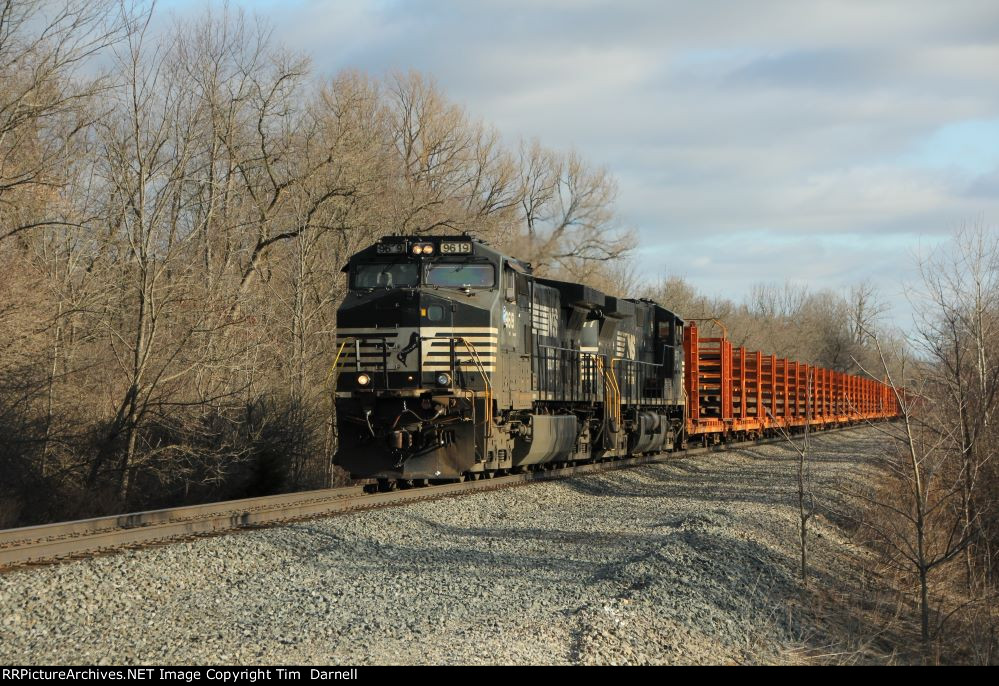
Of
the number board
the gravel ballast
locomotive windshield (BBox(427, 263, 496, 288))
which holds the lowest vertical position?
the gravel ballast

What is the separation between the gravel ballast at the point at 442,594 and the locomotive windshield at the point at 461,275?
3.52 m

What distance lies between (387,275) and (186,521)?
5218 mm

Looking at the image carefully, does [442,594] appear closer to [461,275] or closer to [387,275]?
[461,275]

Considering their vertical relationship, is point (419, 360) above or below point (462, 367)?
above

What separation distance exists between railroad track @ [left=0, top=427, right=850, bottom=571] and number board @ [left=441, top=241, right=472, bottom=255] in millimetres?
3534

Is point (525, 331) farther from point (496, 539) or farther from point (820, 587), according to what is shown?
point (820, 587)

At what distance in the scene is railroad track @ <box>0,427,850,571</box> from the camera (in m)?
8.95

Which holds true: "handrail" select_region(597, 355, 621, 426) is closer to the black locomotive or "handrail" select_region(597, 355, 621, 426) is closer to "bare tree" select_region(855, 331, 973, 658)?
the black locomotive

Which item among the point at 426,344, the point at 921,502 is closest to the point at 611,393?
the point at 426,344

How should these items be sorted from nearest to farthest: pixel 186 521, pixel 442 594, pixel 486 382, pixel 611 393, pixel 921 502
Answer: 1. pixel 442 594
2. pixel 921 502
3. pixel 186 521
4. pixel 486 382
5. pixel 611 393

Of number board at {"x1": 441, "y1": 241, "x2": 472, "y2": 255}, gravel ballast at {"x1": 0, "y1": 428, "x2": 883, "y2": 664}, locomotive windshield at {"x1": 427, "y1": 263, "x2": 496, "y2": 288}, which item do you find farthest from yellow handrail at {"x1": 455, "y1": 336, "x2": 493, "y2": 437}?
gravel ballast at {"x1": 0, "y1": 428, "x2": 883, "y2": 664}

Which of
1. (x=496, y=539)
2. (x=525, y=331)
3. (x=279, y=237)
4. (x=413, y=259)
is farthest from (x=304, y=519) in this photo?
(x=279, y=237)

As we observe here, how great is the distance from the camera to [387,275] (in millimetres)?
14602

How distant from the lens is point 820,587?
958 centimetres
